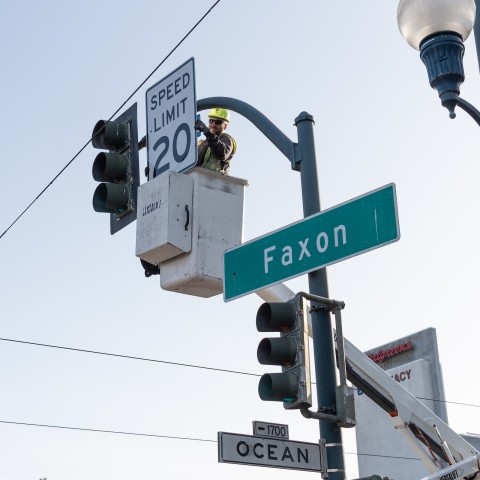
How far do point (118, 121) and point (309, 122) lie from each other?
2012mm

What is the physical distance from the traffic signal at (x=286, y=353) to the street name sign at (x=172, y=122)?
86.4 inches

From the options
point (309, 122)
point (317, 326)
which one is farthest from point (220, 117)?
point (317, 326)

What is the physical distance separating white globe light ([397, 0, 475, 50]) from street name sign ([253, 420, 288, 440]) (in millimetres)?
3261

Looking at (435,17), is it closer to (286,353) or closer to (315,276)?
(315,276)

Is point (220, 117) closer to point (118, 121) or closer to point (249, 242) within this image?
point (118, 121)

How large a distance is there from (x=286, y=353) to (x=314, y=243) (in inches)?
42.2

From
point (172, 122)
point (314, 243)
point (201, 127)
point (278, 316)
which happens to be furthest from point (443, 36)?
point (172, 122)

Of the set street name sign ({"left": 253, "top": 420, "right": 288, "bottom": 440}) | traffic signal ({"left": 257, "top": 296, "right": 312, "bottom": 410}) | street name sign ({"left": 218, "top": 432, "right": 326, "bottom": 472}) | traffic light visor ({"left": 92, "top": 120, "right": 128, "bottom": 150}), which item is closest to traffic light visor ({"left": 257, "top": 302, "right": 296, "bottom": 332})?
traffic signal ({"left": 257, "top": 296, "right": 312, "bottom": 410})

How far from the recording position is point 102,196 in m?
9.45

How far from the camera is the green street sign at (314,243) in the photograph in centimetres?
788

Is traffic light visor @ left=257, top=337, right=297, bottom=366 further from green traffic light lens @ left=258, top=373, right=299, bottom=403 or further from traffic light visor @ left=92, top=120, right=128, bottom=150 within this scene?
traffic light visor @ left=92, top=120, right=128, bottom=150

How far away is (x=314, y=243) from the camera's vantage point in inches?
326

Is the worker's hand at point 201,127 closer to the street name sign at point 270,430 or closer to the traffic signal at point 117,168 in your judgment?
the traffic signal at point 117,168

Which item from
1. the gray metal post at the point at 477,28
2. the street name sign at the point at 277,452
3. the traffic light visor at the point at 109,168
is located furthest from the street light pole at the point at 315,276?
the gray metal post at the point at 477,28
